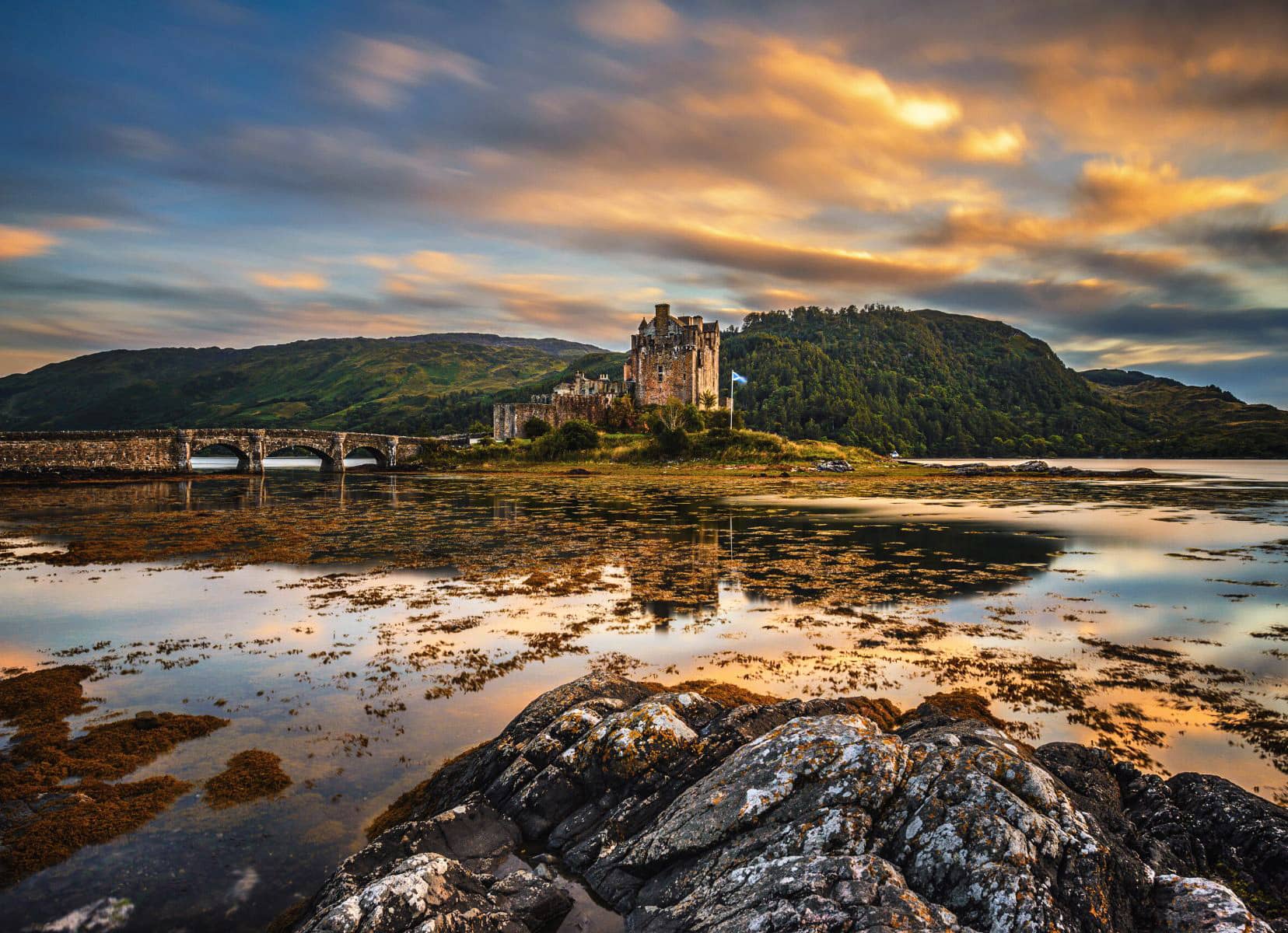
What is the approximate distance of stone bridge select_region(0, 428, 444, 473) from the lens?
70938mm

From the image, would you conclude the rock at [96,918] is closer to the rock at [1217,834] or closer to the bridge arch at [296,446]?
the rock at [1217,834]

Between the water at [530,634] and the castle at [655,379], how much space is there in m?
68.0

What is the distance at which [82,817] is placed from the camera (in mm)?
8234

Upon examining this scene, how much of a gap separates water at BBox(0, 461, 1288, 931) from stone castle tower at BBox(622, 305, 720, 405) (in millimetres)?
67763

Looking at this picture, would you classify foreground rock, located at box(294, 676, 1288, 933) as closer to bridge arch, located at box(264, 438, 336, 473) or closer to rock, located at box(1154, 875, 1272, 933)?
rock, located at box(1154, 875, 1272, 933)

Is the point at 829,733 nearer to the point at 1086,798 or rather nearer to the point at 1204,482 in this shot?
the point at 1086,798

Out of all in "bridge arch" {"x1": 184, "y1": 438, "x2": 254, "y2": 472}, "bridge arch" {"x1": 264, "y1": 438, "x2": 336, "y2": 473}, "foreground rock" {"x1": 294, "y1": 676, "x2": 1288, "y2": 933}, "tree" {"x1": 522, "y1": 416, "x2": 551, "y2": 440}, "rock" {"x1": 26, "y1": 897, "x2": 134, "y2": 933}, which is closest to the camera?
"foreground rock" {"x1": 294, "y1": 676, "x2": 1288, "y2": 933}

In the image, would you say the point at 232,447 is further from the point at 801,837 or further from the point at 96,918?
the point at 801,837

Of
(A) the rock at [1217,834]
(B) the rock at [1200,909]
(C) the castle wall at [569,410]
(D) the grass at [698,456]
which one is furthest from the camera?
(C) the castle wall at [569,410]

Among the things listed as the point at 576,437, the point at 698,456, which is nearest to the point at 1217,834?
the point at 698,456

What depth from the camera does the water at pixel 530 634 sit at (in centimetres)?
864

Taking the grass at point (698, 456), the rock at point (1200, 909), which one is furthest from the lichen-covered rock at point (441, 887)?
the grass at point (698, 456)

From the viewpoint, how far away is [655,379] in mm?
105875

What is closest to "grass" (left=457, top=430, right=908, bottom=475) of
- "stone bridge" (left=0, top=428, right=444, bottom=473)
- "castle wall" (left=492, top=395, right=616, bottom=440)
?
"castle wall" (left=492, top=395, right=616, bottom=440)
